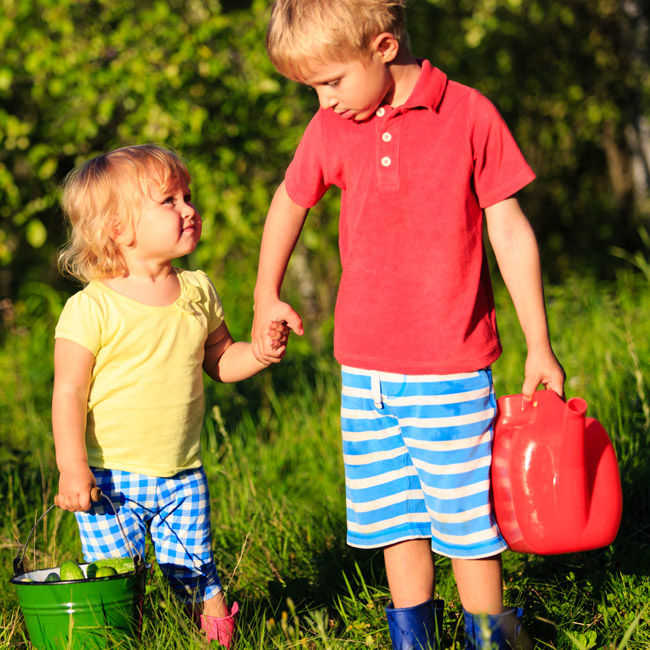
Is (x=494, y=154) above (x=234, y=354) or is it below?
above

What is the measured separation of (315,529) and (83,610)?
108 centimetres

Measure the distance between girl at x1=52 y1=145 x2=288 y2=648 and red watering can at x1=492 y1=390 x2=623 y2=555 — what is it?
64cm

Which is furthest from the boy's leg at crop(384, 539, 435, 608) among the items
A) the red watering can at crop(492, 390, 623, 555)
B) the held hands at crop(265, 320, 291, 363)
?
the held hands at crop(265, 320, 291, 363)

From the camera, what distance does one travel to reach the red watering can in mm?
1824

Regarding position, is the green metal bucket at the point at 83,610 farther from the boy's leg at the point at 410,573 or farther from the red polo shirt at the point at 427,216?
the red polo shirt at the point at 427,216

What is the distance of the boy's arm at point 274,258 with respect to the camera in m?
2.13

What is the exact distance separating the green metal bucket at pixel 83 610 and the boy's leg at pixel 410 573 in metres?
0.63

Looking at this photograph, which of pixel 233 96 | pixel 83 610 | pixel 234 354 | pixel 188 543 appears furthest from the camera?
pixel 233 96

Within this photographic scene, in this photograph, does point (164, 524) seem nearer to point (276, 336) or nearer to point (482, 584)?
point (276, 336)

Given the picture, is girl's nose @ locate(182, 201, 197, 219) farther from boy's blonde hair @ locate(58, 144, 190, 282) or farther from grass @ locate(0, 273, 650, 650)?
grass @ locate(0, 273, 650, 650)

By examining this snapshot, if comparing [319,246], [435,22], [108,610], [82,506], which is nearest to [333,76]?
[82,506]

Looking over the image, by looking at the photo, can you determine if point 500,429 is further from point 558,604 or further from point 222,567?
point 222,567

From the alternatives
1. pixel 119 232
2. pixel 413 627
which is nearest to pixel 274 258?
pixel 119 232

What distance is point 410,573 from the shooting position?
2090mm
